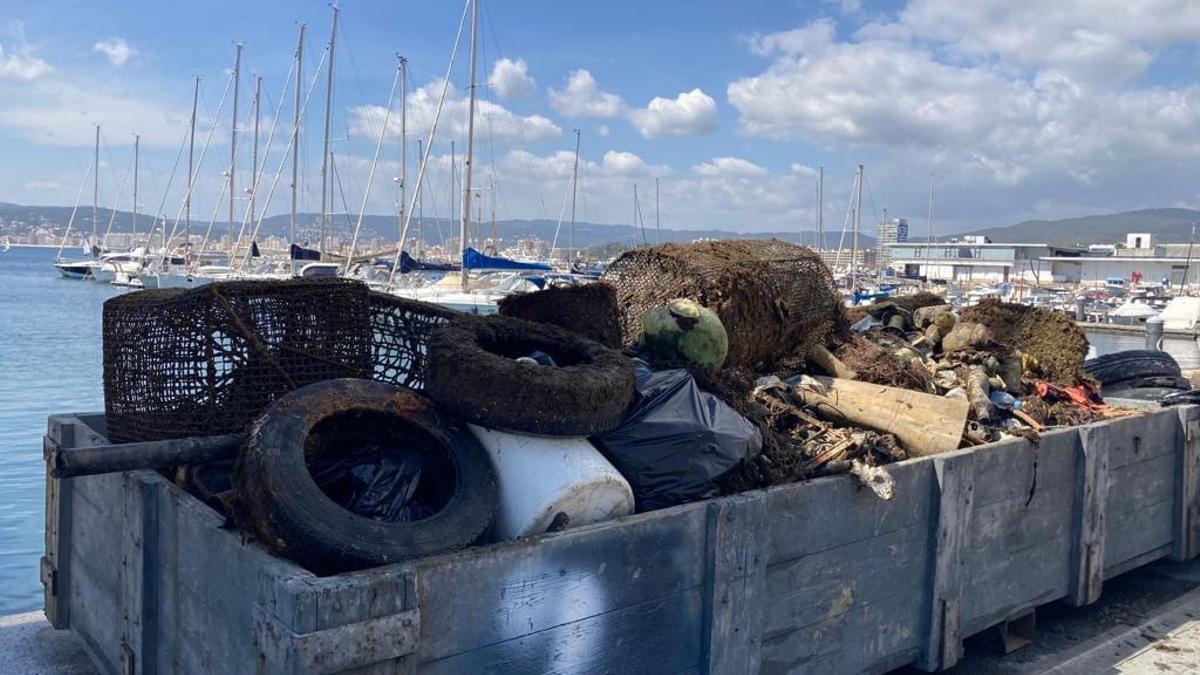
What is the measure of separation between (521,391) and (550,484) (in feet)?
1.16

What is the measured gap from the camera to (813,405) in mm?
5012

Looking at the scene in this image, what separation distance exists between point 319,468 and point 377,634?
112cm

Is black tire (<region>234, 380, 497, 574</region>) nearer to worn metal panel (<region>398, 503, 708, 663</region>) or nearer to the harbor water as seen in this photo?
worn metal panel (<region>398, 503, 708, 663</region>)

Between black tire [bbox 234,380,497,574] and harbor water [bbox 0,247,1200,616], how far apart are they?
4441 mm

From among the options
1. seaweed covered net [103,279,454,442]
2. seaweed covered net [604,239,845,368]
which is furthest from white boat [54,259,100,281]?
seaweed covered net [103,279,454,442]

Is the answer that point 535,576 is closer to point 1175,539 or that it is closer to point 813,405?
point 813,405

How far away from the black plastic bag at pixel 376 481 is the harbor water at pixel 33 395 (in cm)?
422

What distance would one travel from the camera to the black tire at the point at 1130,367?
7.70 m

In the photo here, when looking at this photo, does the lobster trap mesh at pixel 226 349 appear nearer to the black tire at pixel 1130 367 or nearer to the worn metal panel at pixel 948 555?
the worn metal panel at pixel 948 555

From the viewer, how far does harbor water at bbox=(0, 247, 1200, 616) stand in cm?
718

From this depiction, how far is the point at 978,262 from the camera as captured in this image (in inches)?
2842

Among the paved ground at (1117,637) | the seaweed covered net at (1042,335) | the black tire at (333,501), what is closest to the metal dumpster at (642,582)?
the black tire at (333,501)

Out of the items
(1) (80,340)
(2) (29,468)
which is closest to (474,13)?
(1) (80,340)

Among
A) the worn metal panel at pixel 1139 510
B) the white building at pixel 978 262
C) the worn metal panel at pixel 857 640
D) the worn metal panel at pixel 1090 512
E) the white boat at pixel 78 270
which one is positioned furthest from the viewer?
the white boat at pixel 78 270
